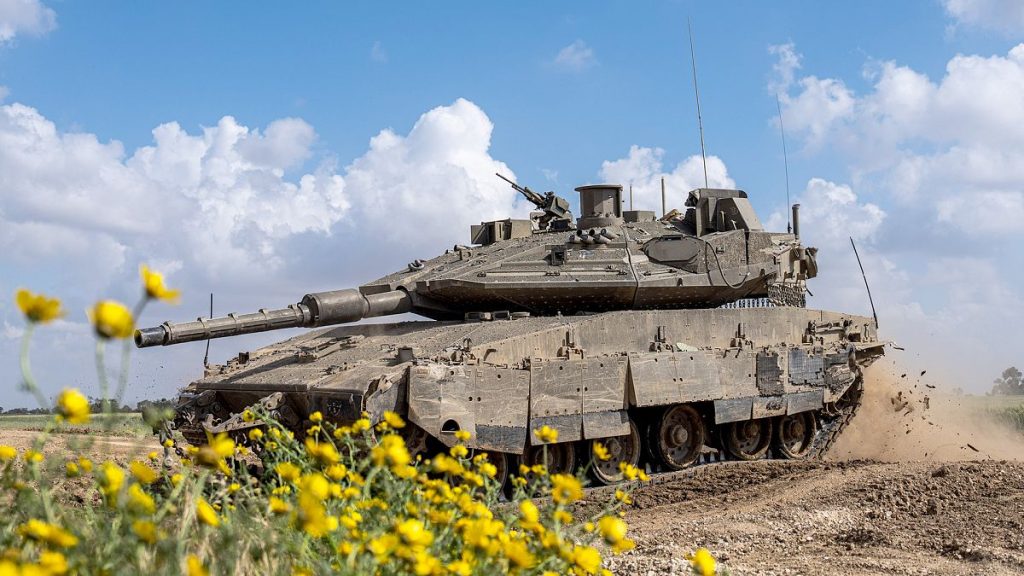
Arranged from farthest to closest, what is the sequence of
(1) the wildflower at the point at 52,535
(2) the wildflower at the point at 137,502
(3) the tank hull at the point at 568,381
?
(3) the tank hull at the point at 568,381
(2) the wildflower at the point at 137,502
(1) the wildflower at the point at 52,535

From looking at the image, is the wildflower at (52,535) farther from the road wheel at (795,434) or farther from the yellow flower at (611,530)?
the road wheel at (795,434)

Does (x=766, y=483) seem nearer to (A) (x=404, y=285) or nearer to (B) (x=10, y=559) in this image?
(A) (x=404, y=285)

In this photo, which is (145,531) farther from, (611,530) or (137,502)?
(611,530)

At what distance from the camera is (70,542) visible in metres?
2.37

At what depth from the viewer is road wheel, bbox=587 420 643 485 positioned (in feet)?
36.9

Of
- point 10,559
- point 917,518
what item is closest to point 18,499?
point 10,559

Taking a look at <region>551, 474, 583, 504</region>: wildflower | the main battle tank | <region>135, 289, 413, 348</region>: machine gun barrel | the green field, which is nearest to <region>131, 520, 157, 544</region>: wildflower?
<region>551, 474, 583, 504</region>: wildflower

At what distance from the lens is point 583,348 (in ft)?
35.6

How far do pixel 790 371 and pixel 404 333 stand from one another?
5.49 metres

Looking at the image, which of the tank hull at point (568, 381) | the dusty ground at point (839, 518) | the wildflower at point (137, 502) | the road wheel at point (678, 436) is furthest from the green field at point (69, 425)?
the road wheel at point (678, 436)

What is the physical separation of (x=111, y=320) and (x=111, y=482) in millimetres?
700

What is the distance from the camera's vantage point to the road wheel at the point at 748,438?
13148 millimetres

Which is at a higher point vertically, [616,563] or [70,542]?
[70,542]

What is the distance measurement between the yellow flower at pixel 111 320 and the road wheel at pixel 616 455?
9.09 m
